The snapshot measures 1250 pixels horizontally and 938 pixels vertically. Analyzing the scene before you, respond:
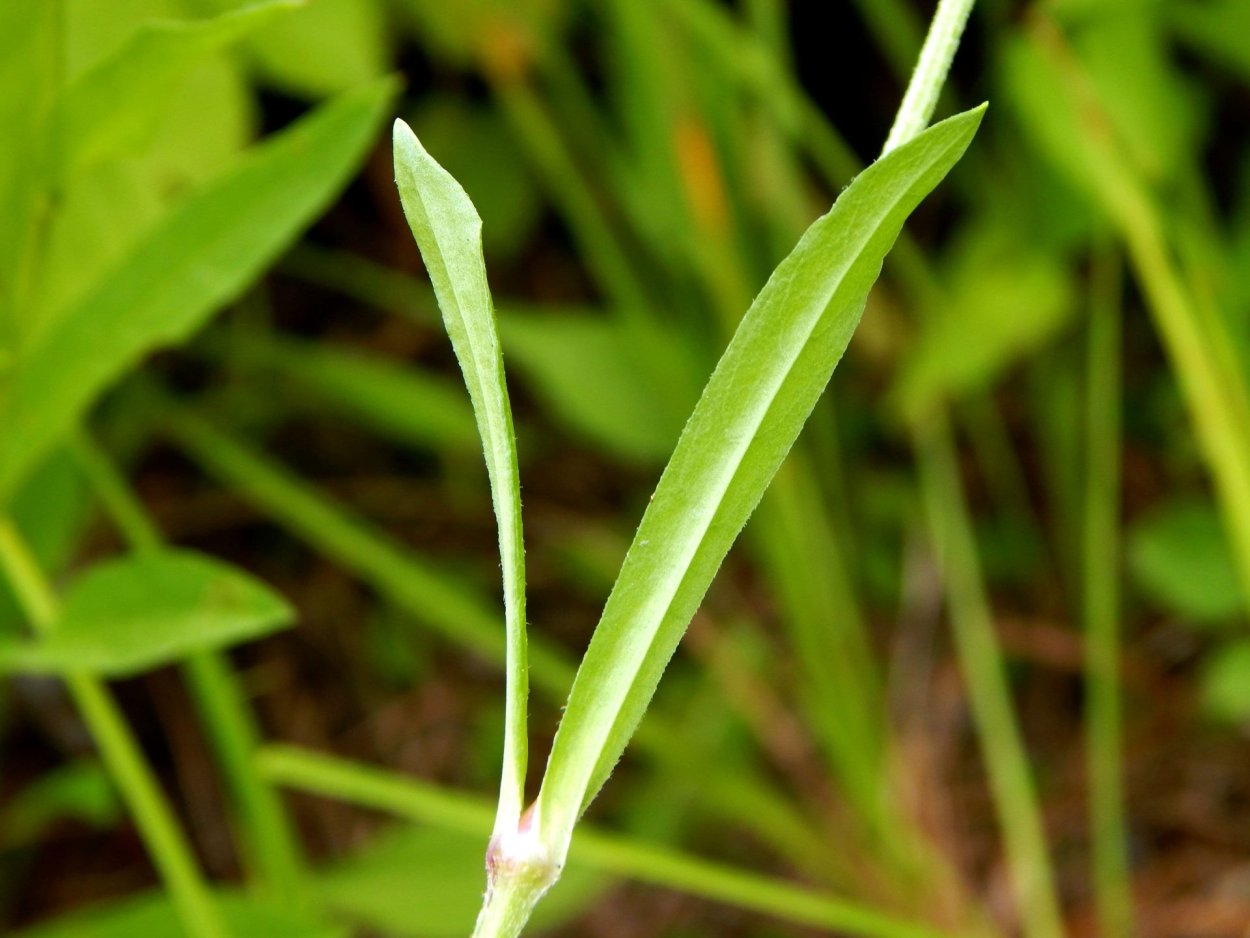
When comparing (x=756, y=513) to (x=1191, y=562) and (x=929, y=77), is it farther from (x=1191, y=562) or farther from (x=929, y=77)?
(x=929, y=77)

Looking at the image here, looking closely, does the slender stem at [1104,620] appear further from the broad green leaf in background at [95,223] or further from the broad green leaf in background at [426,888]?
the broad green leaf in background at [95,223]

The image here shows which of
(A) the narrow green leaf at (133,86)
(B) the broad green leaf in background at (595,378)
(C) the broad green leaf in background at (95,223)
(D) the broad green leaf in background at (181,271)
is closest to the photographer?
(A) the narrow green leaf at (133,86)

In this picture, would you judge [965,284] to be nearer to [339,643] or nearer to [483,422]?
[339,643]

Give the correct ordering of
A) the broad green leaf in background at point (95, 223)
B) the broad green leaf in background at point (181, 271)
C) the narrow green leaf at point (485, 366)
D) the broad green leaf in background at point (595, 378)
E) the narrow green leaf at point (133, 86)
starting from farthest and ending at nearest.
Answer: the broad green leaf in background at point (595, 378)
the broad green leaf in background at point (95, 223)
the broad green leaf in background at point (181, 271)
the narrow green leaf at point (133, 86)
the narrow green leaf at point (485, 366)

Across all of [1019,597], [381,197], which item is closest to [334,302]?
[381,197]

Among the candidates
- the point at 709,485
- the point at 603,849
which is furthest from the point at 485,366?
the point at 603,849

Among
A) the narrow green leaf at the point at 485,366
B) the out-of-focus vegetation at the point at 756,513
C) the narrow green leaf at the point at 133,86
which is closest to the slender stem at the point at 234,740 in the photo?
the out-of-focus vegetation at the point at 756,513
